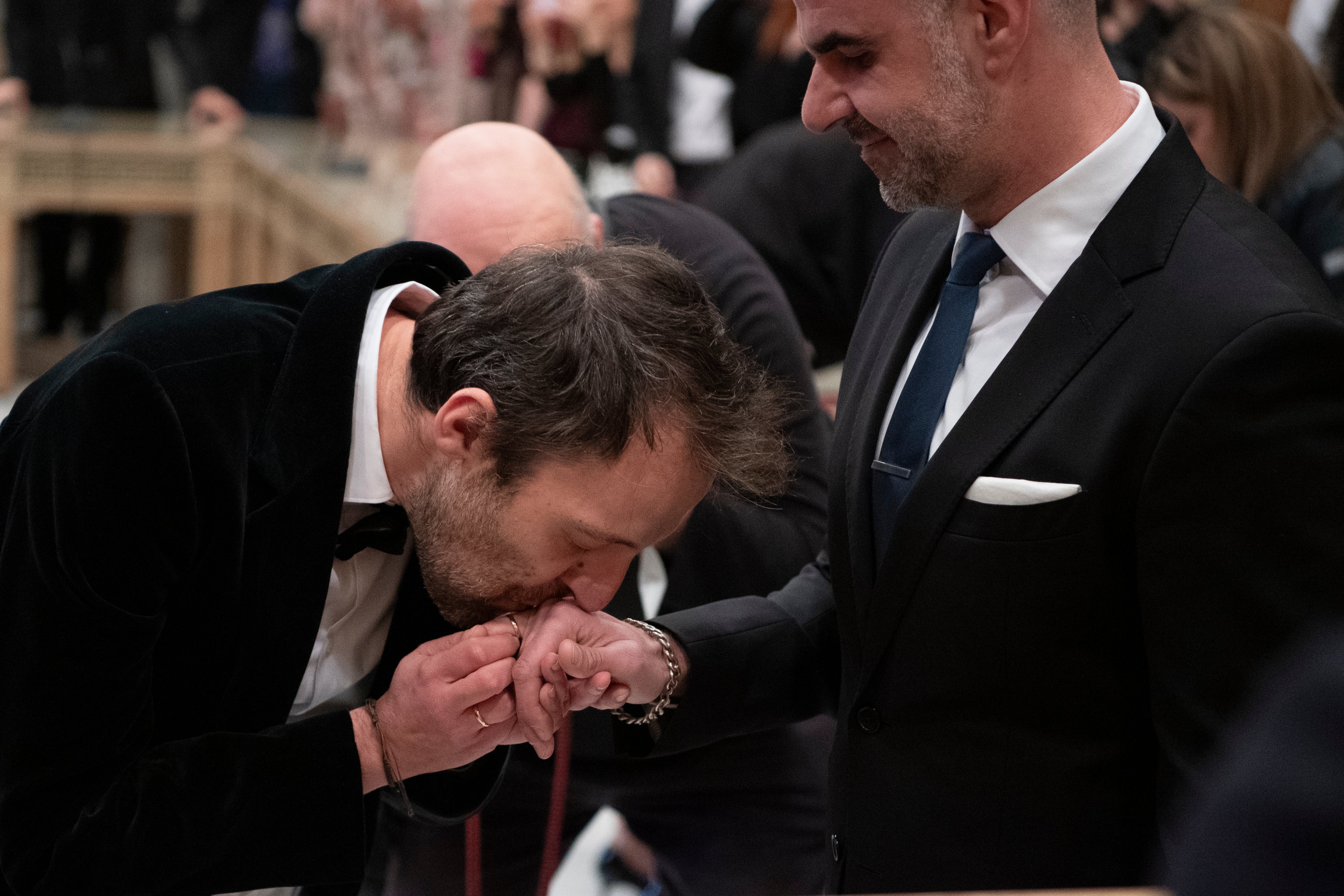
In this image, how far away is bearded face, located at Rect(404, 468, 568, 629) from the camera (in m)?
1.49

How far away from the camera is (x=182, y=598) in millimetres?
1431

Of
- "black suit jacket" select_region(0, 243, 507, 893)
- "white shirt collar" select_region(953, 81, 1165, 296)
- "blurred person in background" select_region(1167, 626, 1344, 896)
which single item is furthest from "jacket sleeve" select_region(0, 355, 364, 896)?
"blurred person in background" select_region(1167, 626, 1344, 896)

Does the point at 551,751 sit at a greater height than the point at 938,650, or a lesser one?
lesser

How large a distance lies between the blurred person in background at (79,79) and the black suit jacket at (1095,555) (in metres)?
7.09

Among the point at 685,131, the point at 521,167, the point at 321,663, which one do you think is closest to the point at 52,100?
the point at 685,131

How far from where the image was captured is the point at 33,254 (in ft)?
25.4

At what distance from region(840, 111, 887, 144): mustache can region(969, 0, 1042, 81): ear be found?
13cm

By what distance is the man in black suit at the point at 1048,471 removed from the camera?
4.00ft

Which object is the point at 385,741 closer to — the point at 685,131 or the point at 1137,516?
the point at 1137,516

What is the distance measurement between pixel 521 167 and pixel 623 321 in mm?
993

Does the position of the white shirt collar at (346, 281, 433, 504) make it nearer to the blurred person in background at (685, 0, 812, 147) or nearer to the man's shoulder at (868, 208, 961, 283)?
the man's shoulder at (868, 208, 961, 283)

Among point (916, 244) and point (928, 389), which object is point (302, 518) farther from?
point (916, 244)

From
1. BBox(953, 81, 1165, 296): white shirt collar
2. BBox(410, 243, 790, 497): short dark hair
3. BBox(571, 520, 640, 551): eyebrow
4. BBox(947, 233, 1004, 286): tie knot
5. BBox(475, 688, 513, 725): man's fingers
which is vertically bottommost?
BBox(475, 688, 513, 725): man's fingers

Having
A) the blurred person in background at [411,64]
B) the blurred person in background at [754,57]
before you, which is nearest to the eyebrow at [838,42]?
the blurred person in background at [754,57]
